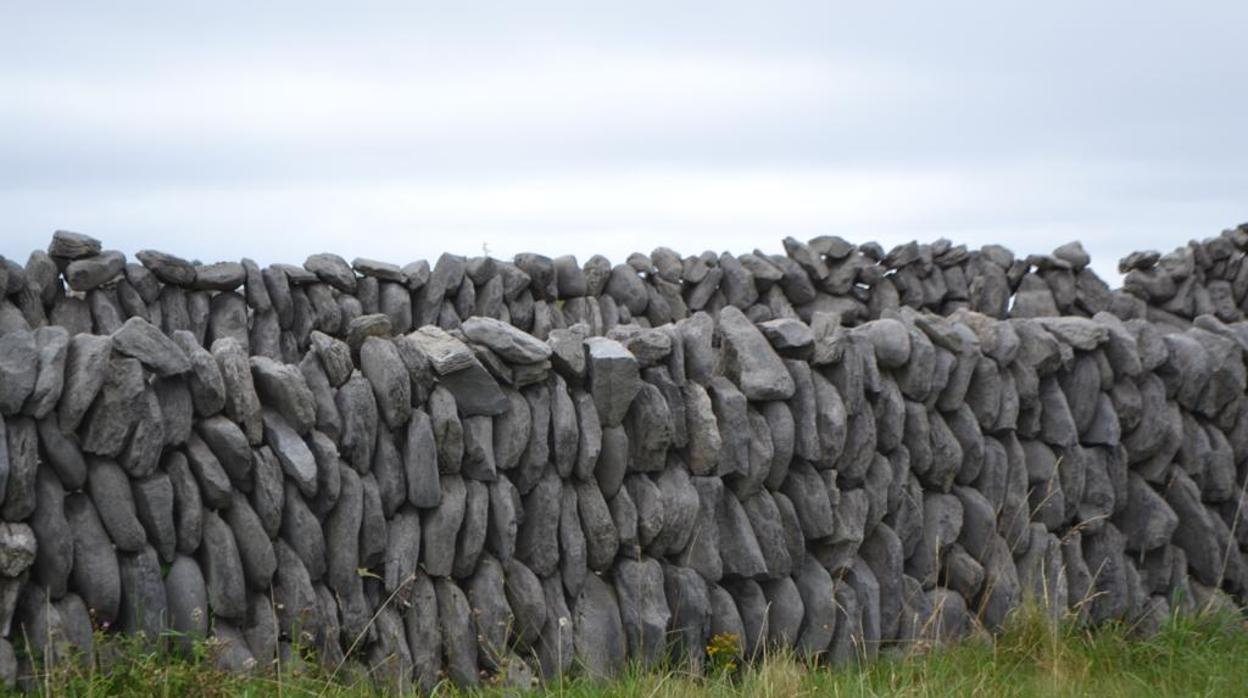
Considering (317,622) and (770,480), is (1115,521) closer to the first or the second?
(770,480)

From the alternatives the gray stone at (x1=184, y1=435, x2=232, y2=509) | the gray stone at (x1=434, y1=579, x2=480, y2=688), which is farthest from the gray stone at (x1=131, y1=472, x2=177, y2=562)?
the gray stone at (x1=434, y1=579, x2=480, y2=688)

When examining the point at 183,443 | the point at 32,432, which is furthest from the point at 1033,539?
the point at 32,432

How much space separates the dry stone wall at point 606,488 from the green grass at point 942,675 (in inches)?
6.1

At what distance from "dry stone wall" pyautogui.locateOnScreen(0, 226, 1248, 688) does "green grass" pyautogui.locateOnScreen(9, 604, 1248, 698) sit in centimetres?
16

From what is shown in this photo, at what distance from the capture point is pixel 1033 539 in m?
8.55

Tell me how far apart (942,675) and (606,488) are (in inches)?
73.4

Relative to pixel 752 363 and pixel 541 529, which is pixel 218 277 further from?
pixel 541 529

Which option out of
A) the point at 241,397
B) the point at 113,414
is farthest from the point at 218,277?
the point at 113,414

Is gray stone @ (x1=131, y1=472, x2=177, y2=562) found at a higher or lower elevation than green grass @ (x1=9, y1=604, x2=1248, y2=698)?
higher

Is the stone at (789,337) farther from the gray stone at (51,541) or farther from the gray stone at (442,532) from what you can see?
the gray stone at (51,541)

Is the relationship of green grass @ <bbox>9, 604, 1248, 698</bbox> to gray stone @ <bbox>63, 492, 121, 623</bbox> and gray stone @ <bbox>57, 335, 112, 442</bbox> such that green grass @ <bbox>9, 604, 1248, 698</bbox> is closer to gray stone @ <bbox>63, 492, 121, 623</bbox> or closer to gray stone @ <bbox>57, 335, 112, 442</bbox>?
gray stone @ <bbox>63, 492, 121, 623</bbox>

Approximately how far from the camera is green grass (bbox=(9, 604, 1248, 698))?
19.7ft

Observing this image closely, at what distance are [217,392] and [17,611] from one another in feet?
3.89

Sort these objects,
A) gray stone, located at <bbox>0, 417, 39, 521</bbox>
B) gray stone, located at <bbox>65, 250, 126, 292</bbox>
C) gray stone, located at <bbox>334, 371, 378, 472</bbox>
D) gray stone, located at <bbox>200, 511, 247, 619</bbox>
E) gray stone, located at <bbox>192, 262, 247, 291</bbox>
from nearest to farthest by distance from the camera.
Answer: gray stone, located at <bbox>0, 417, 39, 521</bbox>
gray stone, located at <bbox>200, 511, 247, 619</bbox>
gray stone, located at <bbox>334, 371, 378, 472</bbox>
gray stone, located at <bbox>65, 250, 126, 292</bbox>
gray stone, located at <bbox>192, 262, 247, 291</bbox>
